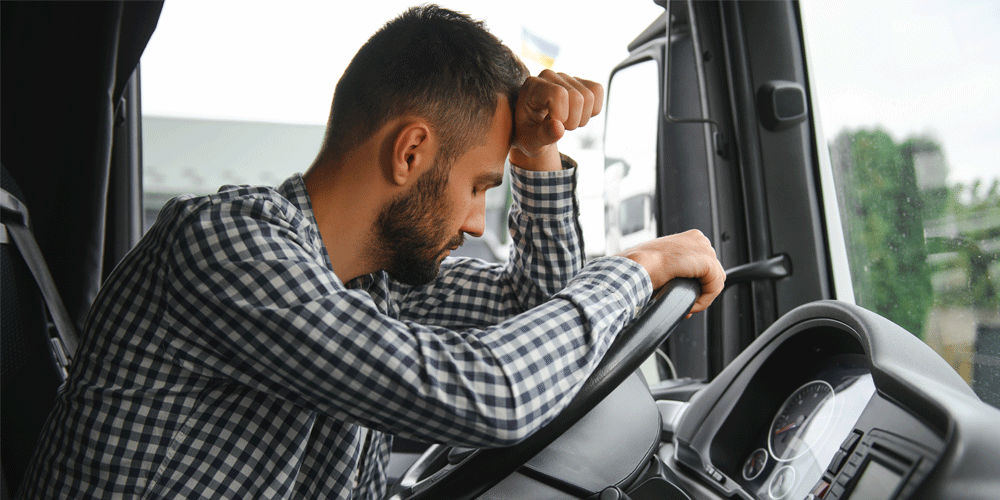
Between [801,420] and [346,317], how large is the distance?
65cm

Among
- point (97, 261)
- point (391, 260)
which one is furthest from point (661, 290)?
point (97, 261)

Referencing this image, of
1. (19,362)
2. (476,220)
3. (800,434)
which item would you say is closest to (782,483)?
(800,434)

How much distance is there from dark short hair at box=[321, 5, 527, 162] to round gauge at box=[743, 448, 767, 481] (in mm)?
609

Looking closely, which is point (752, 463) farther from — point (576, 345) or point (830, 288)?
point (830, 288)

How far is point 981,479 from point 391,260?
0.72 meters

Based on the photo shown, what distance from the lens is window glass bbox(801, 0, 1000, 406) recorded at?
101 cm

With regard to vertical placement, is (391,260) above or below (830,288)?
above

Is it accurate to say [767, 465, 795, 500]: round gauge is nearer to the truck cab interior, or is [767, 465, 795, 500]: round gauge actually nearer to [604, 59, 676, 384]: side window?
the truck cab interior

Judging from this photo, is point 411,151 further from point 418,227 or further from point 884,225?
point 884,225

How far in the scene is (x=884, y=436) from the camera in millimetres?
679

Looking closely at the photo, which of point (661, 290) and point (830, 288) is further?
point (830, 288)

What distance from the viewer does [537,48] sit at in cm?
214

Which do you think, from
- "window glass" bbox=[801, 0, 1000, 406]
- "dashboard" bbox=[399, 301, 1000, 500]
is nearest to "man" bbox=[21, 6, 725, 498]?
"dashboard" bbox=[399, 301, 1000, 500]

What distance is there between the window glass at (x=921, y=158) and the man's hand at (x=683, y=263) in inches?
23.1
